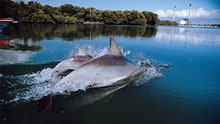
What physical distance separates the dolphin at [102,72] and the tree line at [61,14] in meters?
95.8

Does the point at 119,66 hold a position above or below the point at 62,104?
above

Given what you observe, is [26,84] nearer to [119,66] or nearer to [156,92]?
[119,66]

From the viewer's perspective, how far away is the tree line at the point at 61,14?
283 feet

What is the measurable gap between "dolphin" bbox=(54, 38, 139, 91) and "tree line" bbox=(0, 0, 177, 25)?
314 feet

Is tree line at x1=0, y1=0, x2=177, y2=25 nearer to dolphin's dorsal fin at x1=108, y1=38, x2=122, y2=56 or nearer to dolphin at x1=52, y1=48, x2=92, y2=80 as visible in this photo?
dolphin at x1=52, y1=48, x2=92, y2=80

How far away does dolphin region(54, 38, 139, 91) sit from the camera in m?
4.86

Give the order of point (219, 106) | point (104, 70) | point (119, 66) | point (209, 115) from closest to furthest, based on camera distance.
Answer: point (209, 115) → point (219, 106) → point (104, 70) → point (119, 66)

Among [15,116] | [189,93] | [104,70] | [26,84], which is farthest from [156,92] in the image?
[26,84]

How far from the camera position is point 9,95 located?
4.25 metres

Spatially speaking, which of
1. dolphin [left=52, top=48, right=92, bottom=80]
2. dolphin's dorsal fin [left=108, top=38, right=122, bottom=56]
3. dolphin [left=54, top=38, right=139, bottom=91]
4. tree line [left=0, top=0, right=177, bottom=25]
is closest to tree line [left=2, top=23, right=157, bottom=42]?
dolphin [left=52, top=48, right=92, bottom=80]

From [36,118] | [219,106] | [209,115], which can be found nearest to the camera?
[36,118]

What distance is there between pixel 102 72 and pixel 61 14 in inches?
4436

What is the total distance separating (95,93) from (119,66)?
158 centimetres

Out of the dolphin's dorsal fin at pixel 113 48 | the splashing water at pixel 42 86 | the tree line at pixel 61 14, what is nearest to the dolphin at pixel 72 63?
the splashing water at pixel 42 86
